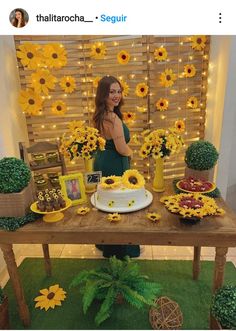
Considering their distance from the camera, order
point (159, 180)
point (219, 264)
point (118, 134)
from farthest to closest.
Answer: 1. point (118, 134)
2. point (159, 180)
3. point (219, 264)

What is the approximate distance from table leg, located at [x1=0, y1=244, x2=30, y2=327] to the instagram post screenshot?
0.01 metres

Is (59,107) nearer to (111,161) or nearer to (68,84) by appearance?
(68,84)

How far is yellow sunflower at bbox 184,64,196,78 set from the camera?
112 inches

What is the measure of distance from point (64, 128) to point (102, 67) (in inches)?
31.3

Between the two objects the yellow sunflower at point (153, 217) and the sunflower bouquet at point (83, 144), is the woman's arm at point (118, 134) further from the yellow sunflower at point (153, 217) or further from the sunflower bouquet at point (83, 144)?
the yellow sunflower at point (153, 217)

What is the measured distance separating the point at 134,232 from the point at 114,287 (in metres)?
0.59

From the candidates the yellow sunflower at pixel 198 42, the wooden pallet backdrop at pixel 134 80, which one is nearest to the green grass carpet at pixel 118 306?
the wooden pallet backdrop at pixel 134 80

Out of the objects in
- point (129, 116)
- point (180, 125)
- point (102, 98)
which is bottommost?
point (180, 125)

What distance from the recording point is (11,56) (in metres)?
2.70

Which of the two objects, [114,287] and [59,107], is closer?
[114,287]

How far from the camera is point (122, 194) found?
1678mm
